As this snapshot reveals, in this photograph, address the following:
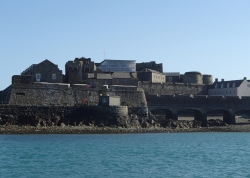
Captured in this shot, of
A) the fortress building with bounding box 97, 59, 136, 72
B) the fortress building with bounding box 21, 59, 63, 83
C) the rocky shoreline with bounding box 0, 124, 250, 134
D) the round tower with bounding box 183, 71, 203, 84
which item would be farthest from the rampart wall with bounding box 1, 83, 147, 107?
the round tower with bounding box 183, 71, 203, 84

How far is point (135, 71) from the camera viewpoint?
77438mm

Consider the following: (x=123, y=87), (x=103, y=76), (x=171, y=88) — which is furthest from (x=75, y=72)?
(x=171, y=88)

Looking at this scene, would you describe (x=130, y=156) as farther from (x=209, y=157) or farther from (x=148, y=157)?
(x=209, y=157)

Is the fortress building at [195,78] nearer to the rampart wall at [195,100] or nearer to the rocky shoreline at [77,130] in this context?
the rampart wall at [195,100]

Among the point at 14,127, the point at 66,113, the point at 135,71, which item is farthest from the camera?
the point at 135,71

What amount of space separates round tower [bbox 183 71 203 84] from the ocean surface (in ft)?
118

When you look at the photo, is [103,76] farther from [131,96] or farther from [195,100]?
[195,100]

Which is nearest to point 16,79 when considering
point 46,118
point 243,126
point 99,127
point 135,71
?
point 46,118

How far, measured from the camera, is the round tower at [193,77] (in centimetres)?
8200

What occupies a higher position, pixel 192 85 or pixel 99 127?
pixel 192 85

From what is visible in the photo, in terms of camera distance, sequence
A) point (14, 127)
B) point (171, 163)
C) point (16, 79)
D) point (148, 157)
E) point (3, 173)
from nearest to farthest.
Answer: point (3, 173), point (171, 163), point (148, 157), point (14, 127), point (16, 79)

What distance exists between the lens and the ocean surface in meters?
26.3

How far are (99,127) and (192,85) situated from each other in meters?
28.0

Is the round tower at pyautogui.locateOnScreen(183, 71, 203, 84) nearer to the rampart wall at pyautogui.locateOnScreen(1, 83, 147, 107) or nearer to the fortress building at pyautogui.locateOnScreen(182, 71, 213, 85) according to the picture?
the fortress building at pyautogui.locateOnScreen(182, 71, 213, 85)
